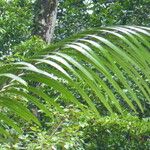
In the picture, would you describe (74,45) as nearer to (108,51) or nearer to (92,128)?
(108,51)

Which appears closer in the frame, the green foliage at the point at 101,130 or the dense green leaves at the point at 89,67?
the dense green leaves at the point at 89,67

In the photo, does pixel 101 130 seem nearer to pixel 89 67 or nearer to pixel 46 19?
pixel 46 19

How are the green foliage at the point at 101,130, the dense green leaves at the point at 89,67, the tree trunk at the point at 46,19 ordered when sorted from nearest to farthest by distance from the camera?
1. the dense green leaves at the point at 89,67
2. the green foliage at the point at 101,130
3. the tree trunk at the point at 46,19

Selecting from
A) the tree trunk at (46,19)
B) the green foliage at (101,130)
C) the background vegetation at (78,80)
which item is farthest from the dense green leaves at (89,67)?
the tree trunk at (46,19)

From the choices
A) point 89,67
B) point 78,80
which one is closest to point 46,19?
point 78,80

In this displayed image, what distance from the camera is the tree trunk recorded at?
21.4 ft

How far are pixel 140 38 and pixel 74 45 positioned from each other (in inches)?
5.2

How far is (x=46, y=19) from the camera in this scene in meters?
6.62

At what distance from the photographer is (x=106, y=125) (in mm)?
4625

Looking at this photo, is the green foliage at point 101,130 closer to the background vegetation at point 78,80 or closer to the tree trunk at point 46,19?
the background vegetation at point 78,80

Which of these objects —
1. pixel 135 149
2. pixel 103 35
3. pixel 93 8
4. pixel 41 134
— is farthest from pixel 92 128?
pixel 93 8

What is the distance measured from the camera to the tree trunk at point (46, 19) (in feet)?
21.4

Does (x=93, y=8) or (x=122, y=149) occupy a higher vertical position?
(x=93, y=8)

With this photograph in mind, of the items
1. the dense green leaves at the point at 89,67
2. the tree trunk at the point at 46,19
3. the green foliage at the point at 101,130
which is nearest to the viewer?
the dense green leaves at the point at 89,67
